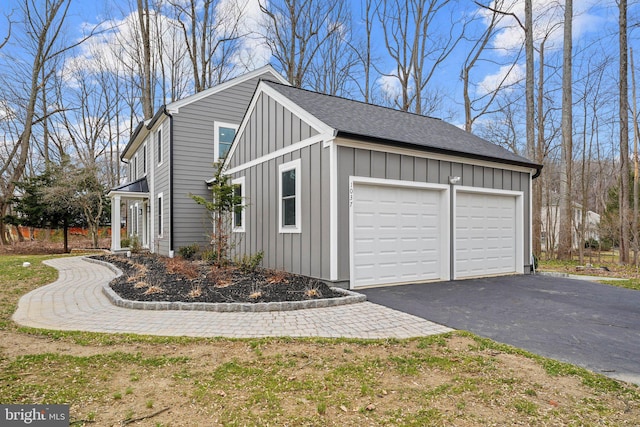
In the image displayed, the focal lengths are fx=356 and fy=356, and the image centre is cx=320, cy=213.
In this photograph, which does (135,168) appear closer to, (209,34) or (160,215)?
(160,215)

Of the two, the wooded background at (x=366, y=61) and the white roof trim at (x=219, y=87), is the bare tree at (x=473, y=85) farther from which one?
the white roof trim at (x=219, y=87)

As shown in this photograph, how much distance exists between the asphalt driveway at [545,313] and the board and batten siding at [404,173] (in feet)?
4.11

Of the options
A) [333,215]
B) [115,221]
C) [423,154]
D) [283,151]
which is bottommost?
[115,221]

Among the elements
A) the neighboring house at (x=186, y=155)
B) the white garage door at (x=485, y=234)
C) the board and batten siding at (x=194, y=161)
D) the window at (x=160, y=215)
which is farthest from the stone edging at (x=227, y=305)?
the window at (x=160, y=215)

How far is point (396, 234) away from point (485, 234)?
270 centimetres

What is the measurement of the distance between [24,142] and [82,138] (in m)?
5.76

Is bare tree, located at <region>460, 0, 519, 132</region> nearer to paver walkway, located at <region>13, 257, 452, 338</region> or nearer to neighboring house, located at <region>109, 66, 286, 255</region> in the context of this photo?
neighboring house, located at <region>109, 66, 286, 255</region>

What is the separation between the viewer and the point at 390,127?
8.14 meters

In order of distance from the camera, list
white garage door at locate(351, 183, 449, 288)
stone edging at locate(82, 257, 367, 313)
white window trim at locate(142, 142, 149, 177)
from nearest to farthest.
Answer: stone edging at locate(82, 257, 367, 313)
white garage door at locate(351, 183, 449, 288)
white window trim at locate(142, 142, 149, 177)

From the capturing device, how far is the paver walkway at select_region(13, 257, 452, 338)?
163 inches

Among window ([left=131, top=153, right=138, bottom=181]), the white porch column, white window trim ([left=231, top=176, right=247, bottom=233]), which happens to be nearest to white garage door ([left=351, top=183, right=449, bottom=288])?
white window trim ([left=231, top=176, right=247, bottom=233])

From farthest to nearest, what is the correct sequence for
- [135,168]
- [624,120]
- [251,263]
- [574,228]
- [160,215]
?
[135,168] < [574,228] < [624,120] < [160,215] < [251,263]

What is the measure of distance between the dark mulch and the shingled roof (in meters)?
2.84

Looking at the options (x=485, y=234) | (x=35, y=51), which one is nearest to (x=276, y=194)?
(x=485, y=234)
